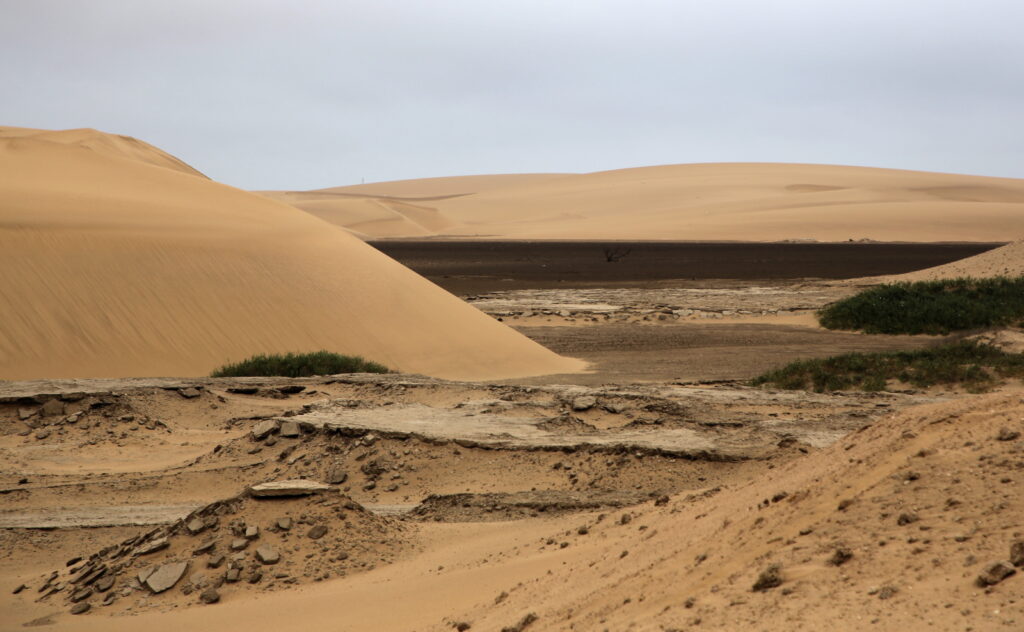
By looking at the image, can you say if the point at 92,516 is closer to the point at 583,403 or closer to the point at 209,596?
the point at 209,596

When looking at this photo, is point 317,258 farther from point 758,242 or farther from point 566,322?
point 758,242

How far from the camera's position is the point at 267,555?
7.06 metres

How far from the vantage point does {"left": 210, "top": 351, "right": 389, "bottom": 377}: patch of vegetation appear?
617 inches

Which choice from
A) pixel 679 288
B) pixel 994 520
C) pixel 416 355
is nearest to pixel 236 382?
pixel 416 355

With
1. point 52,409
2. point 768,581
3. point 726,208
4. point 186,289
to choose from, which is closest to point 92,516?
point 52,409

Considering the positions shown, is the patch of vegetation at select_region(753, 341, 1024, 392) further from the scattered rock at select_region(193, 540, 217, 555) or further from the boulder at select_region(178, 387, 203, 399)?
the scattered rock at select_region(193, 540, 217, 555)

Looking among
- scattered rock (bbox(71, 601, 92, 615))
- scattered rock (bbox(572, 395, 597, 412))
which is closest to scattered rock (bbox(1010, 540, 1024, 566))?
scattered rock (bbox(71, 601, 92, 615))

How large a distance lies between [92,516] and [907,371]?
1151cm

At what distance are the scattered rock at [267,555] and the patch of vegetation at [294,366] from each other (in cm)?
870

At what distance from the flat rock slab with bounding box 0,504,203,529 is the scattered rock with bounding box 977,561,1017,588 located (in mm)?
6493

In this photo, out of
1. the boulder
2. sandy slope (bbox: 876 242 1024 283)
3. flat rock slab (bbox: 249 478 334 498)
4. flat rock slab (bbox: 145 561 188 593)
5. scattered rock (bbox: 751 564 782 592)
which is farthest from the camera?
sandy slope (bbox: 876 242 1024 283)

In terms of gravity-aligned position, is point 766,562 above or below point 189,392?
above

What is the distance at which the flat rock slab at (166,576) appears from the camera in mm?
6852

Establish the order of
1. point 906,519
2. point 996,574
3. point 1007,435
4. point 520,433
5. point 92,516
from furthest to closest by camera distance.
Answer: point 520,433, point 92,516, point 1007,435, point 906,519, point 996,574
